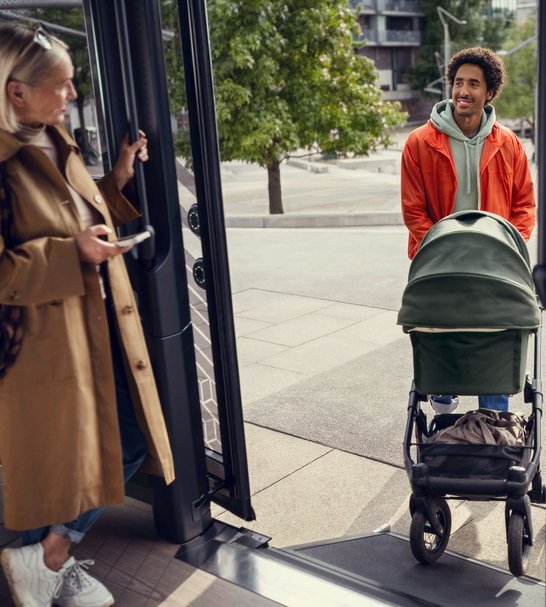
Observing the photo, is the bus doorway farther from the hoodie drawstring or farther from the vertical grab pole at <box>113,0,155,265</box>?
the hoodie drawstring

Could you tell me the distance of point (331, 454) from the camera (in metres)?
4.36

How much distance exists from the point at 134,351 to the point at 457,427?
134cm

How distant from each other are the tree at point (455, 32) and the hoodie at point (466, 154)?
64447 mm

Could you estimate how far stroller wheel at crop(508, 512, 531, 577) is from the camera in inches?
117

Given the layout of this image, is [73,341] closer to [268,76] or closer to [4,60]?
[4,60]

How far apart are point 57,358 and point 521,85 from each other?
40432mm

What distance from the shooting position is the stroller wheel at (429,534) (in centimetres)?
311

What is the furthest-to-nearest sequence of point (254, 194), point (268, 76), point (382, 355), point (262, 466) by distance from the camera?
point (254, 194) → point (268, 76) → point (382, 355) → point (262, 466)

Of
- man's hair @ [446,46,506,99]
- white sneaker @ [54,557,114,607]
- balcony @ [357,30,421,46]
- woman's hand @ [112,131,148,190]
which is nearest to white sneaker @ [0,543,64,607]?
white sneaker @ [54,557,114,607]

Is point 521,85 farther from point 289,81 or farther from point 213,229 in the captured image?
point 213,229

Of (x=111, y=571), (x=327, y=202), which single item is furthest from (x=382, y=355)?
(x=327, y=202)

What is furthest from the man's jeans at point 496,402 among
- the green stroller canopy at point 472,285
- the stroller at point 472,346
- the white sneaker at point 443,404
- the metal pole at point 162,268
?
the metal pole at point 162,268

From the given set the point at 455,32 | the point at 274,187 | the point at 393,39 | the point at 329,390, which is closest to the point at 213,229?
the point at 329,390

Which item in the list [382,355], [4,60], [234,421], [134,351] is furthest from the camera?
[382,355]
